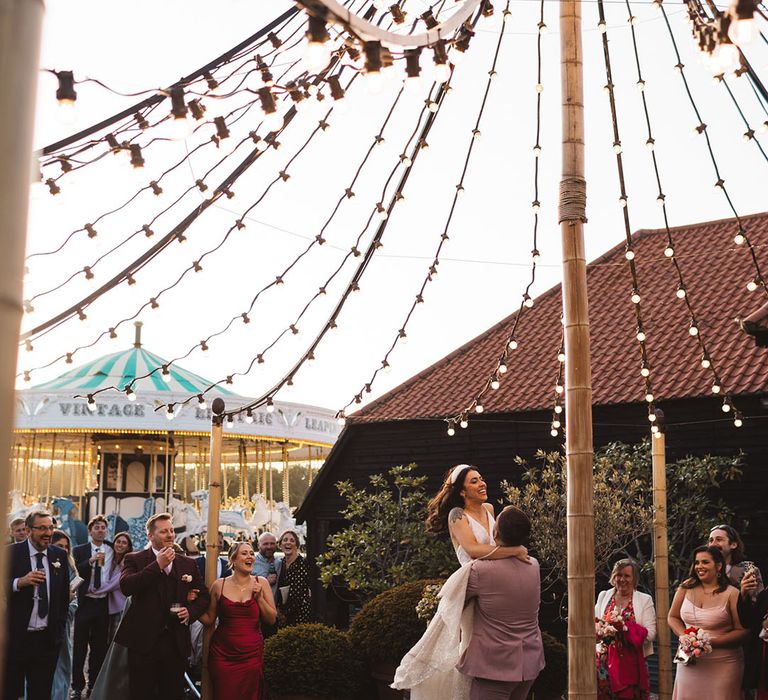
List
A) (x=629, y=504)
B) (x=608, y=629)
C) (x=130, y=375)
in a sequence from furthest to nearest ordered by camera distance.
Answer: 1. (x=130, y=375)
2. (x=629, y=504)
3. (x=608, y=629)

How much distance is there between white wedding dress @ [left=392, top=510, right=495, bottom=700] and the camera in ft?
18.6

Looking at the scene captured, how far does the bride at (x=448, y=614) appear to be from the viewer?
5.80 metres

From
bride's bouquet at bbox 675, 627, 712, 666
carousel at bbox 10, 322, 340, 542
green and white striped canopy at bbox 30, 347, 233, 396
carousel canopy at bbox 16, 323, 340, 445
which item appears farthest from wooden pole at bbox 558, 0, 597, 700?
green and white striped canopy at bbox 30, 347, 233, 396

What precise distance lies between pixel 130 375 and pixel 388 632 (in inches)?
898

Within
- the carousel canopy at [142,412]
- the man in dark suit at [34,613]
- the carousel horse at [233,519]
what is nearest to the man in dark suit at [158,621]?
the man in dark suit at [34,613]

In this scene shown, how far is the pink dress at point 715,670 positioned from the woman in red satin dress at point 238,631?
3140 mm

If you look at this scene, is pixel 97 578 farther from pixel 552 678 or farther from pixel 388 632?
pixel 552 678

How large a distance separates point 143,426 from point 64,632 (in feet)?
63.5

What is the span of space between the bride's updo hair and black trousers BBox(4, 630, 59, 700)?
3.63 metres

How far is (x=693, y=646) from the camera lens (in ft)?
21.5

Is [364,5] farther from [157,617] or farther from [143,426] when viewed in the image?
[143,426]

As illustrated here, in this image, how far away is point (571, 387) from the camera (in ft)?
15.0

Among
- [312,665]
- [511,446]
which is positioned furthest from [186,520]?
[312,665]

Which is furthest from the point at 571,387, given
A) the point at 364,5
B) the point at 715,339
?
the point at 715,339
